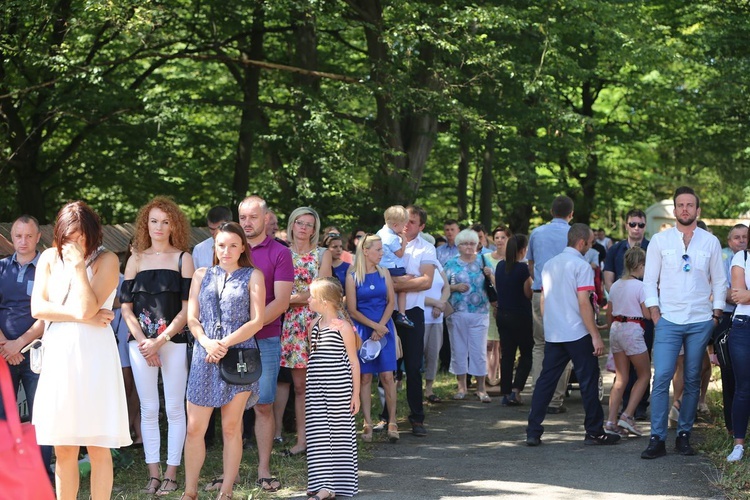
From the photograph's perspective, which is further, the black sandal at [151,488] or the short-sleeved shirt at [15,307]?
the short-sleeved shirt at [15,307]

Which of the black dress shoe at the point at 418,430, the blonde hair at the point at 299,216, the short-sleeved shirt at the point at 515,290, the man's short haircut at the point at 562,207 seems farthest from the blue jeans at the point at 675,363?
the short-sleeved shirt at the point at 515,290

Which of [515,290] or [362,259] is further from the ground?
[362,259]

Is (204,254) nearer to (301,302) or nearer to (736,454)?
(301,302)

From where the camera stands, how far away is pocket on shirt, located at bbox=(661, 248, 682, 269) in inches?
344

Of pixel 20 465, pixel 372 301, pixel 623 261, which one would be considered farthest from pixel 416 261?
pixel 20 465

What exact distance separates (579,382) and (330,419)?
2.86 metres

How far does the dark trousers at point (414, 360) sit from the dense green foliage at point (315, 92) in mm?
5278

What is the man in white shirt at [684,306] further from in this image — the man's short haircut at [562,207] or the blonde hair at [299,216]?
the blonde hair at [299,216]

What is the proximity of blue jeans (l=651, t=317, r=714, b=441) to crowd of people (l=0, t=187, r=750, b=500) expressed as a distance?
0.02 metres

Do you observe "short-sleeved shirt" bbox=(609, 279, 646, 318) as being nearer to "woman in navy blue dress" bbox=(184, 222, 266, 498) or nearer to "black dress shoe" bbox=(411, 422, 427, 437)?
"black dress shoe" bbox=(411, 422, 427, 437)

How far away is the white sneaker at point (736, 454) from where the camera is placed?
8141 mm

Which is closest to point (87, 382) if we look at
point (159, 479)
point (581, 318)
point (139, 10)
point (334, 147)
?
point (159, 479)

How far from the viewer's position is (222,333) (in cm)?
690

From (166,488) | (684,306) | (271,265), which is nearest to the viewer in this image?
(166,488)
